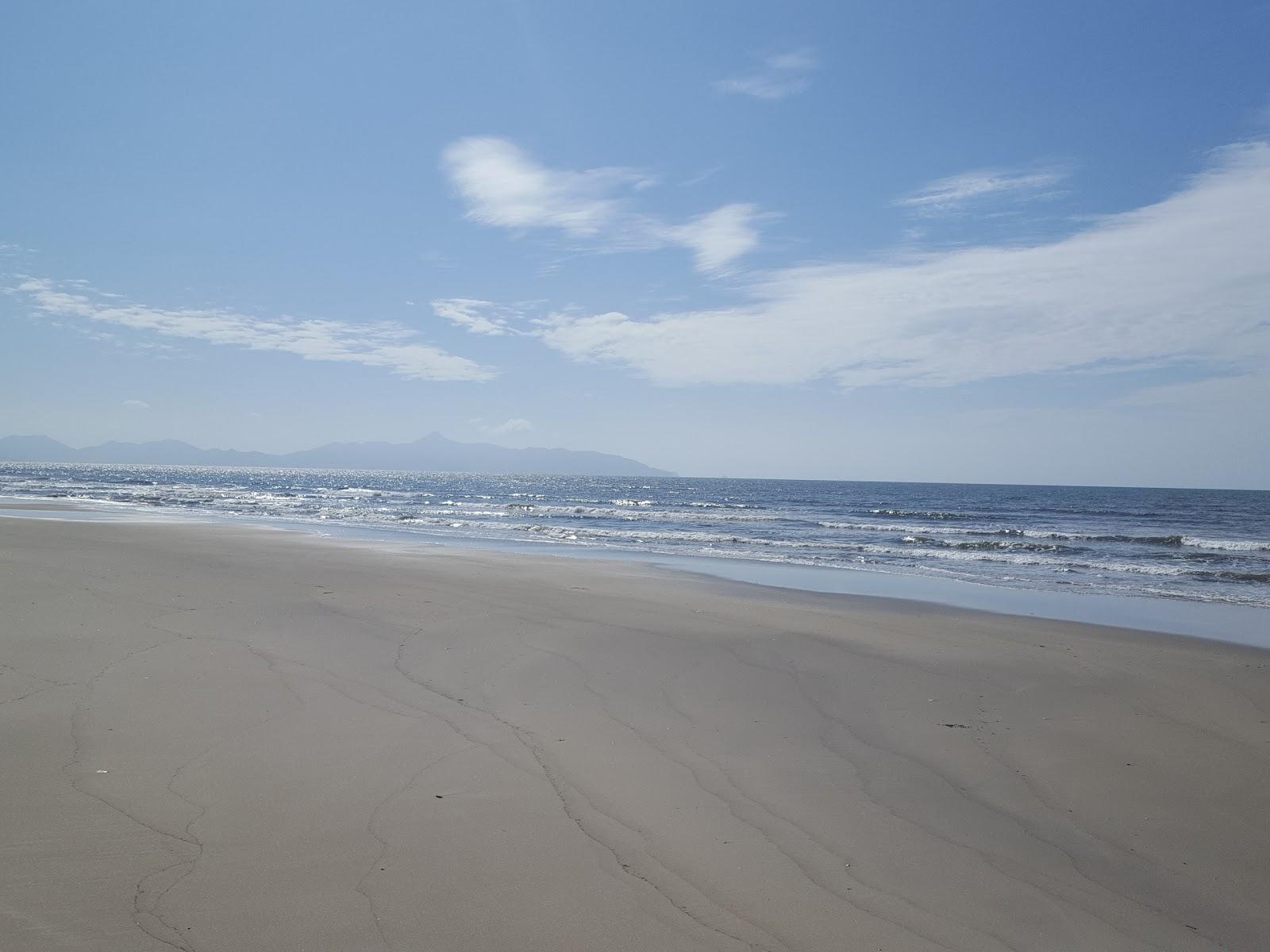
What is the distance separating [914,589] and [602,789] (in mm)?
12737

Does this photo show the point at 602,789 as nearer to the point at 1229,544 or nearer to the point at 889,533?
the point at 889,533

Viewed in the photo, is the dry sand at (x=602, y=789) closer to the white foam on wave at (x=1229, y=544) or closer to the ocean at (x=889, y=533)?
the ocean at (x=889, y=533)

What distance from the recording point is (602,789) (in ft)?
14.7

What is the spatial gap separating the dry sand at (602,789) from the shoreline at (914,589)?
11.1 feet

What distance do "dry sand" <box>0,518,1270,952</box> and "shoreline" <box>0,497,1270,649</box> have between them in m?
3.39

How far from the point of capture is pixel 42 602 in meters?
8.79

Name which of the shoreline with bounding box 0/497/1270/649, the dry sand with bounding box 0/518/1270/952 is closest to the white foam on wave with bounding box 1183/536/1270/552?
the shoreline with bounding box 0/497/1270/649

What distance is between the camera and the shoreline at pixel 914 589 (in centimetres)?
1213

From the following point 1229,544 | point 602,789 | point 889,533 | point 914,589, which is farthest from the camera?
point 889,533

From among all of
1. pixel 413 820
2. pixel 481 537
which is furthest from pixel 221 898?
pixel 481 537

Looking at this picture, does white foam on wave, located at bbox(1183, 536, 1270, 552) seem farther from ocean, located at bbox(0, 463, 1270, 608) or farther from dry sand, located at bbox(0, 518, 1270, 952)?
dry sand, located at bbox(0, 518, 1270, 952)

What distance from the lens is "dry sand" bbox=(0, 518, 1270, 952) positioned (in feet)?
10.5

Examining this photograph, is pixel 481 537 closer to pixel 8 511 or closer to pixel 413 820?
pixel 8 511

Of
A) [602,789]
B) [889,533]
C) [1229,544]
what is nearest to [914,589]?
[602,789]
